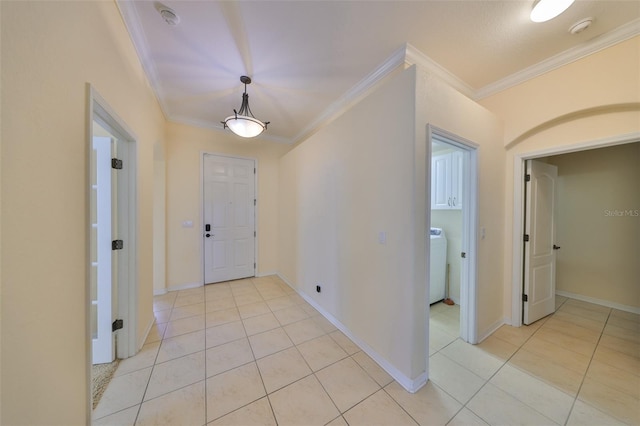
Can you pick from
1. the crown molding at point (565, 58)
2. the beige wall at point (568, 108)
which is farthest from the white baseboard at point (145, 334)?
the crown molding at point (565, 58)

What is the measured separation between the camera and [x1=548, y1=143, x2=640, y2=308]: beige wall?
9.34 feet

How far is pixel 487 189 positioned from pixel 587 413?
1.82 meters

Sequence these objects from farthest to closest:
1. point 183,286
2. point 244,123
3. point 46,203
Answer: point 183,286 → point 244,123 → point 46,203

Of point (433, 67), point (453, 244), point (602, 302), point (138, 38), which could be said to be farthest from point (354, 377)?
point (602, 302)

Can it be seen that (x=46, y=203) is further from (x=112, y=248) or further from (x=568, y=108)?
(x=568, y=108)

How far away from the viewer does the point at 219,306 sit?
2.96m

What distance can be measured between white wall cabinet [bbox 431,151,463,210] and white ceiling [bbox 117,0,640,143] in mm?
812

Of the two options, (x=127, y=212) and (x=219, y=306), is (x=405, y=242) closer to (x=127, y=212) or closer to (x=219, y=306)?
(x=127, y=212)

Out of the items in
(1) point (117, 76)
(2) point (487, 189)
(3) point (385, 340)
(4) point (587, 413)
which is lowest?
(4) point (587, 413)

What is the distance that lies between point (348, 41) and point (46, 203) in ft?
7.43

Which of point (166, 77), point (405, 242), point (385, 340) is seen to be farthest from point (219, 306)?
point (166, 77)

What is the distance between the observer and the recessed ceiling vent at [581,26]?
5.58ft

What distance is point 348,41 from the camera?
6.21ft

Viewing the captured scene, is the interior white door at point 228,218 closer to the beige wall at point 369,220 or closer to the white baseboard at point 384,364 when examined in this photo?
the beige wall at point 369,220
